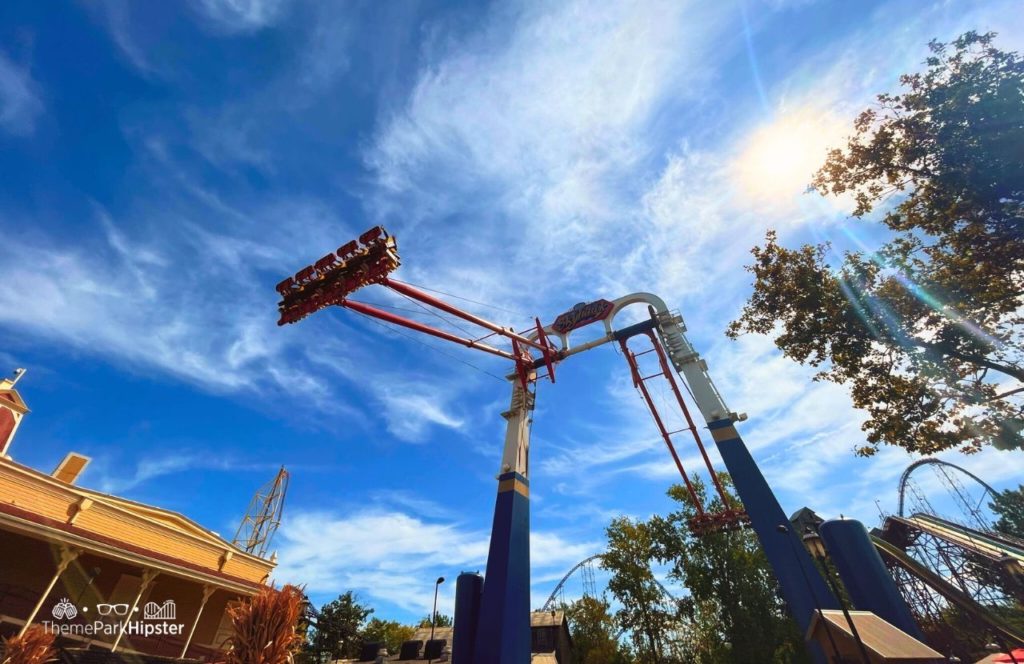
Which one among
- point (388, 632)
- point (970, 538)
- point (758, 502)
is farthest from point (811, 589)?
point (388, 632)

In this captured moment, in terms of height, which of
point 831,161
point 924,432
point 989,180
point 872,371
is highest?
point 831,161

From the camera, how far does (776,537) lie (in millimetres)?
13820

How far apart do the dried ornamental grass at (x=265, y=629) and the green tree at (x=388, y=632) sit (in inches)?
2448

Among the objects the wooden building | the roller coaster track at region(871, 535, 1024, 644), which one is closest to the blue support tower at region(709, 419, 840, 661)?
the roller coaster track at region(871, 535, 1024, 644)

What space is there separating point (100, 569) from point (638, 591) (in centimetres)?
3151

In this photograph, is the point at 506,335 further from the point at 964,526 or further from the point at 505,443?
the point at 964,526

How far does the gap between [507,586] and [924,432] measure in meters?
13.8

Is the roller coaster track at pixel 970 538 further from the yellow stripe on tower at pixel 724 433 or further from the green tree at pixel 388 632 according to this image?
the green tree at pixel 388 632

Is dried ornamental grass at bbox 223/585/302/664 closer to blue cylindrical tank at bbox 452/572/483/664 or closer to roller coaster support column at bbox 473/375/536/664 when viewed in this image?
roller coaster support column at bbox 473/375/536/664

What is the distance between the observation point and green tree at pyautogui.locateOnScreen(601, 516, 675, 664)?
105 feet

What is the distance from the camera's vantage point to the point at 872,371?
1357 cm

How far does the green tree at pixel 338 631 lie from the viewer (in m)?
45.2

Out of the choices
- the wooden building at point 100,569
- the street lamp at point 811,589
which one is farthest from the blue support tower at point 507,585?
the street lamp at point 811,589

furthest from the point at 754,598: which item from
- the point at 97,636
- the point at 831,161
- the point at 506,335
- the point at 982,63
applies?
the point at 97,636
